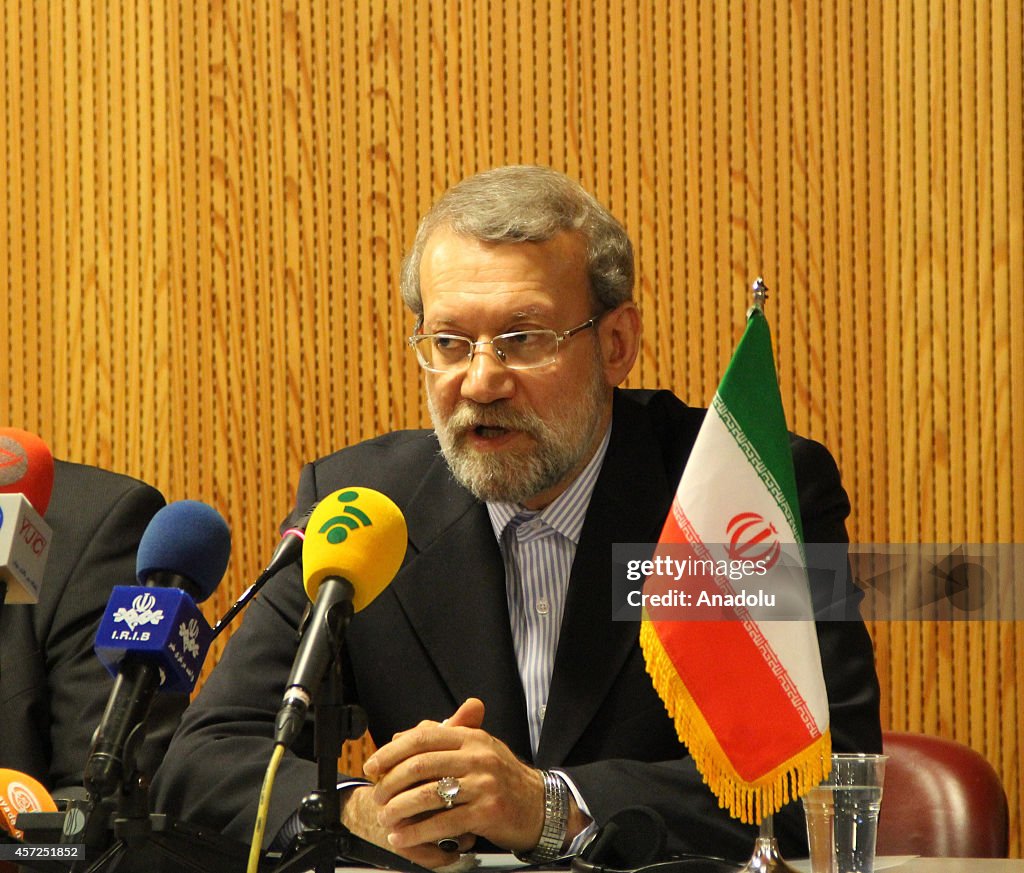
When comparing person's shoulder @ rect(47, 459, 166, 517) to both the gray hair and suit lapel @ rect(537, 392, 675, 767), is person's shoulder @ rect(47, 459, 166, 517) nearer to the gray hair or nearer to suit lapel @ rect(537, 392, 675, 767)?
the gray hair

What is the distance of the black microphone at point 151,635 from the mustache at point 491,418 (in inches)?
38.6

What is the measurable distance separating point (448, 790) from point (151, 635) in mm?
622

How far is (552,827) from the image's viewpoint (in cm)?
201

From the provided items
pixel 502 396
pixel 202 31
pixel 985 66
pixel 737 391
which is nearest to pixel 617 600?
pixel 502 396

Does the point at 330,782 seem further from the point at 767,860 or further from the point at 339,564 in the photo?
the point at 767,860

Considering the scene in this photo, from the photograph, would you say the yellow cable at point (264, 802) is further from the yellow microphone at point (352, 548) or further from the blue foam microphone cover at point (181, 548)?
the blue foam microphone cover at point (181, 548)

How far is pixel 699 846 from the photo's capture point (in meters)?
2.11

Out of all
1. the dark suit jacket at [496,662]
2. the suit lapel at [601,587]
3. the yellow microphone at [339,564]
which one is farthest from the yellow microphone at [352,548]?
the suit lapel at [601,587]

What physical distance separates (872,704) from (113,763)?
1.32 m

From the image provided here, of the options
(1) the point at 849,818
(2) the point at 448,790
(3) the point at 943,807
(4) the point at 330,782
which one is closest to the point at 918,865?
(1) the point at 849,818

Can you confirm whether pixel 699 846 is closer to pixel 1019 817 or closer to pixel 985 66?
pixel 1019 817

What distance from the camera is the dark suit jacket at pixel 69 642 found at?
263 centimetres

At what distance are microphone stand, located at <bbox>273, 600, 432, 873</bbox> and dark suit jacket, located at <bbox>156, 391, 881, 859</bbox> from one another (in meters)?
0.64

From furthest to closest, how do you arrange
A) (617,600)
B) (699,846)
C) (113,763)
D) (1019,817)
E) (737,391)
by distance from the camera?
(1019,817)
(617,600)
(699,846)
(737,391)
(113,763)
